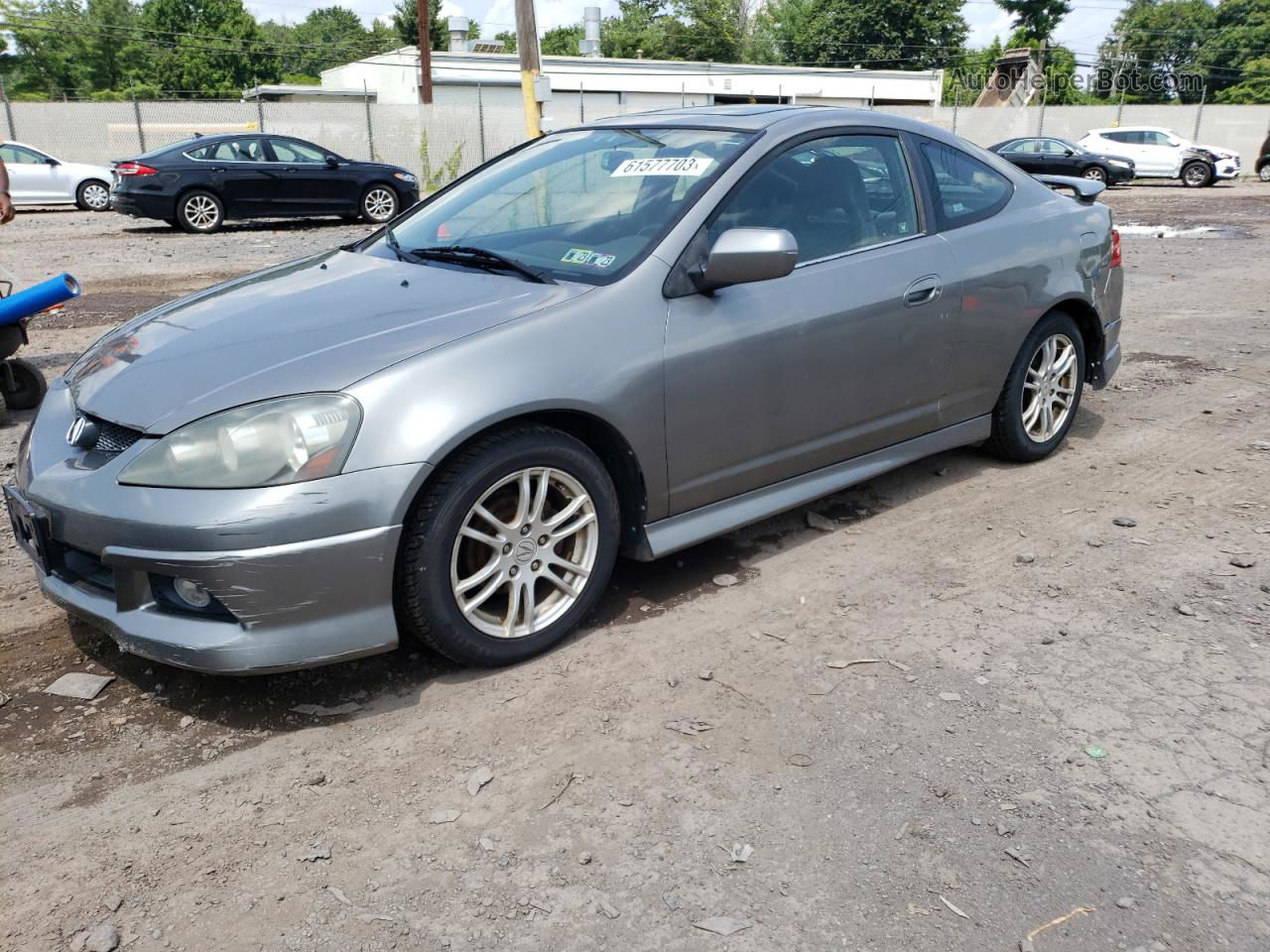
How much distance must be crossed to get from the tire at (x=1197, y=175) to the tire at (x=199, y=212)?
24.2m

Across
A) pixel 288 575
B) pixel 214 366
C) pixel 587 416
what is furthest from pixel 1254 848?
pixel 214 366

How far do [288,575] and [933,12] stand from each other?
241 feet

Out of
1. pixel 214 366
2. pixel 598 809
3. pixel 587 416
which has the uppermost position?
pixel 214 366

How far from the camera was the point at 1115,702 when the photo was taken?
3.10 metres

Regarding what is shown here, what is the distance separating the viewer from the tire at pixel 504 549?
3.03 m

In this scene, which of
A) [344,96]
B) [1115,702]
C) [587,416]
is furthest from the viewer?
[344,96]

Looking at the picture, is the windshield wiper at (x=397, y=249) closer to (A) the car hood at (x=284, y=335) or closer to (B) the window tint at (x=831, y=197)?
(A) the car hood at (x=284, y=335)

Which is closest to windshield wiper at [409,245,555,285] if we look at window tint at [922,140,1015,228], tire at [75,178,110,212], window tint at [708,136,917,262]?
window tint at [708,136,917,262]

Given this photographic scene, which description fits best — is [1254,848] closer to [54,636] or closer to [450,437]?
[450,437]

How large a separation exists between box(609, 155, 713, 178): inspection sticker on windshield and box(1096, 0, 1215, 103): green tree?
74.5 metres

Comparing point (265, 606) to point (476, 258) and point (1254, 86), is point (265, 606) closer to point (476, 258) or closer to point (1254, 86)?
point (476, 258)

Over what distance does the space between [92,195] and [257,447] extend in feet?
68.0

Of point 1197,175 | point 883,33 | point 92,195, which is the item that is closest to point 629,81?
point 1197,175

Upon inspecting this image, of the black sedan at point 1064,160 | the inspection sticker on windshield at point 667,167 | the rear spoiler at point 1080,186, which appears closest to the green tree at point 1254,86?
the black sedan at point 1064,160
